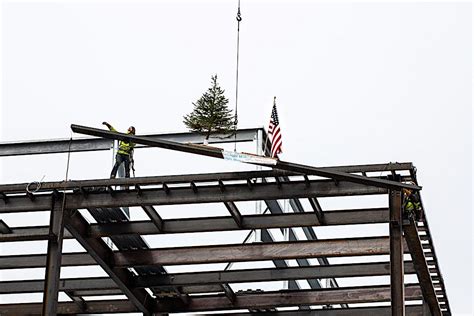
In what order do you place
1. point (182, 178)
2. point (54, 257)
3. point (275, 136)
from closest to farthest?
point (182, 178)
point (275, 136)
point (54, 257)

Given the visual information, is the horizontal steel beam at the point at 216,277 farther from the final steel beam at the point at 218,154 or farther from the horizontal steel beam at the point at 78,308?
the final steel beam at the point at 218,154

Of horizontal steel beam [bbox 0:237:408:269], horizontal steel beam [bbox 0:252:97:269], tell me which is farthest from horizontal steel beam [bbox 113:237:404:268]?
horizontal steel beam [bbox 0:252:97:269]

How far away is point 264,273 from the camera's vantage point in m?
29.6

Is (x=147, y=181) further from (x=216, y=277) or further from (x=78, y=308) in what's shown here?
(x=78, y=308)

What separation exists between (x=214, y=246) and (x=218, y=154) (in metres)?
6.50

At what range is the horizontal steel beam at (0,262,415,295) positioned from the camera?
2859 cm

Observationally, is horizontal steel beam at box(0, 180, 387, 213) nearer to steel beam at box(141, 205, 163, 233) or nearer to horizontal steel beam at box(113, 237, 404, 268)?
steel beam at box(141, 205, 163, 233)

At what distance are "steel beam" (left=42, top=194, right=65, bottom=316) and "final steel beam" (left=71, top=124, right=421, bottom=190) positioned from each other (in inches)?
125

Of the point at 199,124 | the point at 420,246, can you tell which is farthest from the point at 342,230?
the point at 199,124

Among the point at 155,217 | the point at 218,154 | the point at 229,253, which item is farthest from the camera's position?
the point at 229,253

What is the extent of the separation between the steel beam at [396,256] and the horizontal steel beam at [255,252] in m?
2.55

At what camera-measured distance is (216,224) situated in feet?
85.2

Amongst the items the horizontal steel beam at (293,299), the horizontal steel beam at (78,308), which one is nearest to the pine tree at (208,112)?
the horizontal steel beam at (293,299)

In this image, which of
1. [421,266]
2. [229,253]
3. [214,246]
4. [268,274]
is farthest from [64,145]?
[421,266]
